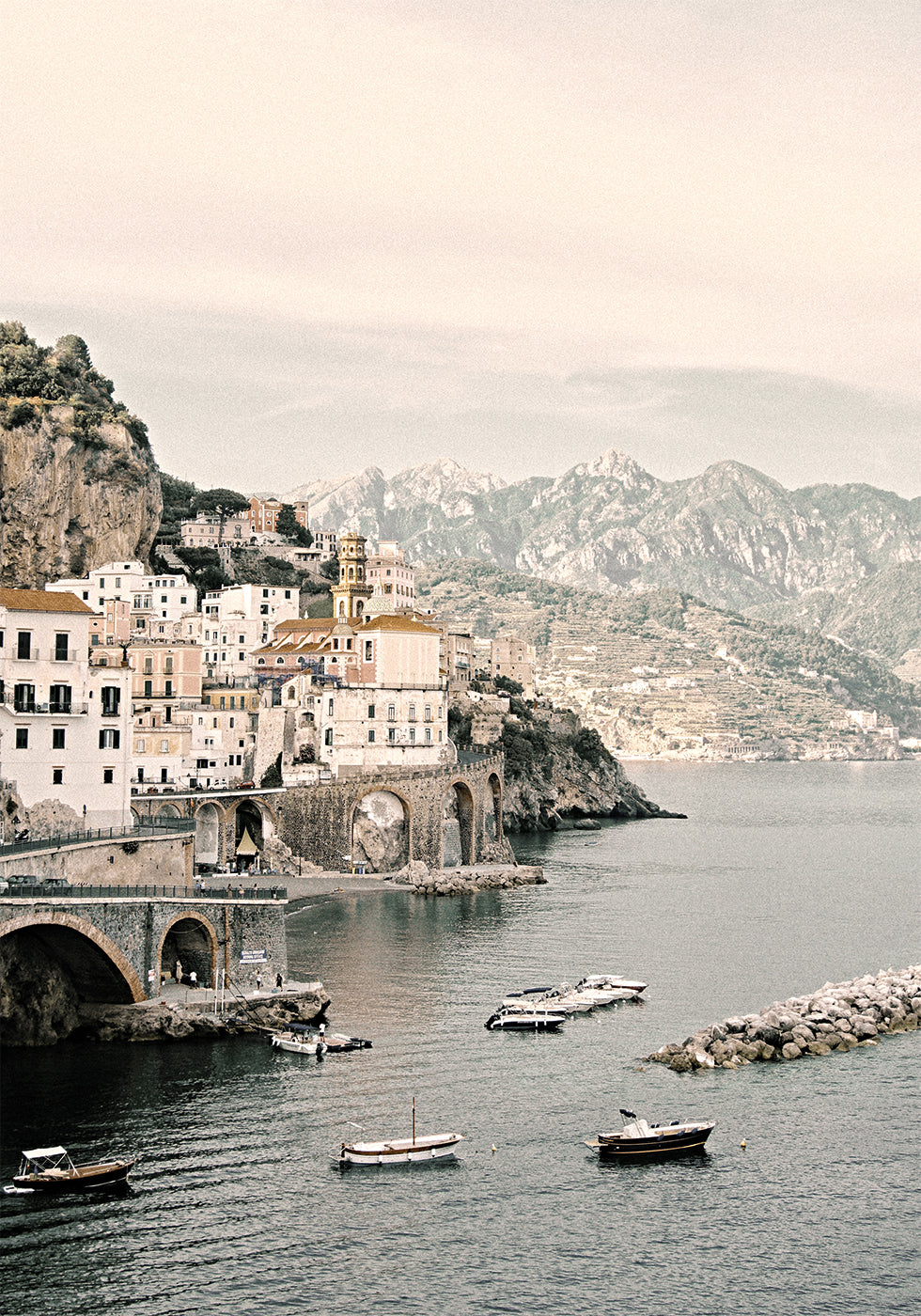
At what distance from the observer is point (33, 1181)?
124 feet

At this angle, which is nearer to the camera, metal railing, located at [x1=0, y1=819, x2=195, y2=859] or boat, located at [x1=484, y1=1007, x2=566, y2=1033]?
metal railing, located at [x1=0, y1=819, x2=195, y2=859]

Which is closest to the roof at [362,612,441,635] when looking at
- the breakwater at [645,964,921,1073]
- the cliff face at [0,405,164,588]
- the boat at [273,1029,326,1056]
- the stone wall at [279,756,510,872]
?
the stone wall at [279,756,510,872]

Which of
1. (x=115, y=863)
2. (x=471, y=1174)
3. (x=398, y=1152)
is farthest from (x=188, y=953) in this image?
(x=471, y=1174)

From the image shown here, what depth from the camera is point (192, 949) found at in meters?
55.0

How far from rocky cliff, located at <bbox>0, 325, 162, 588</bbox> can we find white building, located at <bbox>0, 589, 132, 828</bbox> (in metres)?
63.9

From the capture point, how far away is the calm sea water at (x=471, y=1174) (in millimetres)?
34531

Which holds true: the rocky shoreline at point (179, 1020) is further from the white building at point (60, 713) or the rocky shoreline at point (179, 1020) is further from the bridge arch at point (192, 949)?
the white building at point (60, 713)

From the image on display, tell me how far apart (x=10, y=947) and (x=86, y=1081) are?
6012 mm

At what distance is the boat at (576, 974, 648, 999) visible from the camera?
212 ft

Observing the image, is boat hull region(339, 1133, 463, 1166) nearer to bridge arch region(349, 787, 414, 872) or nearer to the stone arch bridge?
the stone arch bridge

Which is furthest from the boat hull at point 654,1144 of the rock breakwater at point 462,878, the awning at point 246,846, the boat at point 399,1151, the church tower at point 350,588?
the church tower at point 350,588

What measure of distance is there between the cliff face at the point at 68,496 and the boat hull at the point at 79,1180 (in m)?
91.8

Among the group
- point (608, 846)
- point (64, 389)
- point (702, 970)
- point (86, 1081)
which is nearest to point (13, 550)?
point (64, 389)

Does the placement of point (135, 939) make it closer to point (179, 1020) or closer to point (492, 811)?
point (179, 1020)
